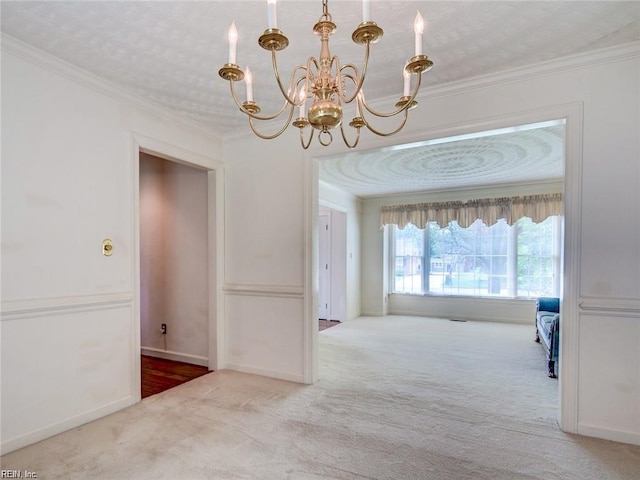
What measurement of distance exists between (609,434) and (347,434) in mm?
1710

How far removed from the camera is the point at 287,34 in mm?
2031

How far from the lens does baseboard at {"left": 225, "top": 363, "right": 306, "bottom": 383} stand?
3225mm

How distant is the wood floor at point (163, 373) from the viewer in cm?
314

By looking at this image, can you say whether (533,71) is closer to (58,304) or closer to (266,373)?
(266,373)

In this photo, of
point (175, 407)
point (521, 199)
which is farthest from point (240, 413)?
point (521, 199)

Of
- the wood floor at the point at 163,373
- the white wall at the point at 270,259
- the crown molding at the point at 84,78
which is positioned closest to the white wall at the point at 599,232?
the white wall at the point at 270,259

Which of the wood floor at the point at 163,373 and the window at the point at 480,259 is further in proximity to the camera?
the window at the point at 480,259

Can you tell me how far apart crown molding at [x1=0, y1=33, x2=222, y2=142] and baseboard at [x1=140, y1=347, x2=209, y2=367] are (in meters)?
2.47

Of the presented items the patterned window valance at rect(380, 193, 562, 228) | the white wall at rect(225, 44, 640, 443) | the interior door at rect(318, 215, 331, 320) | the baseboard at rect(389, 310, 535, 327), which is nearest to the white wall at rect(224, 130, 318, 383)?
the white wall at rect(225, 44, 640, 443)

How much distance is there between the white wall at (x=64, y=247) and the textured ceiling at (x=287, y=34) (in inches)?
9.9

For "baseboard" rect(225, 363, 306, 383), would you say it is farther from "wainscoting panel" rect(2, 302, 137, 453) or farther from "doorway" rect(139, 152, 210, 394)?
"wainscoting panel" rect(2, 302, 137, 453)

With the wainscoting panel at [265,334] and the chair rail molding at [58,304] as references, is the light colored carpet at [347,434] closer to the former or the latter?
the wainscoting panel at [265,334]

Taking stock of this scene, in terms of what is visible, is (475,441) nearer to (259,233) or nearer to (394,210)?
(259,233)

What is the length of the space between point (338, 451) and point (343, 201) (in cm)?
481
